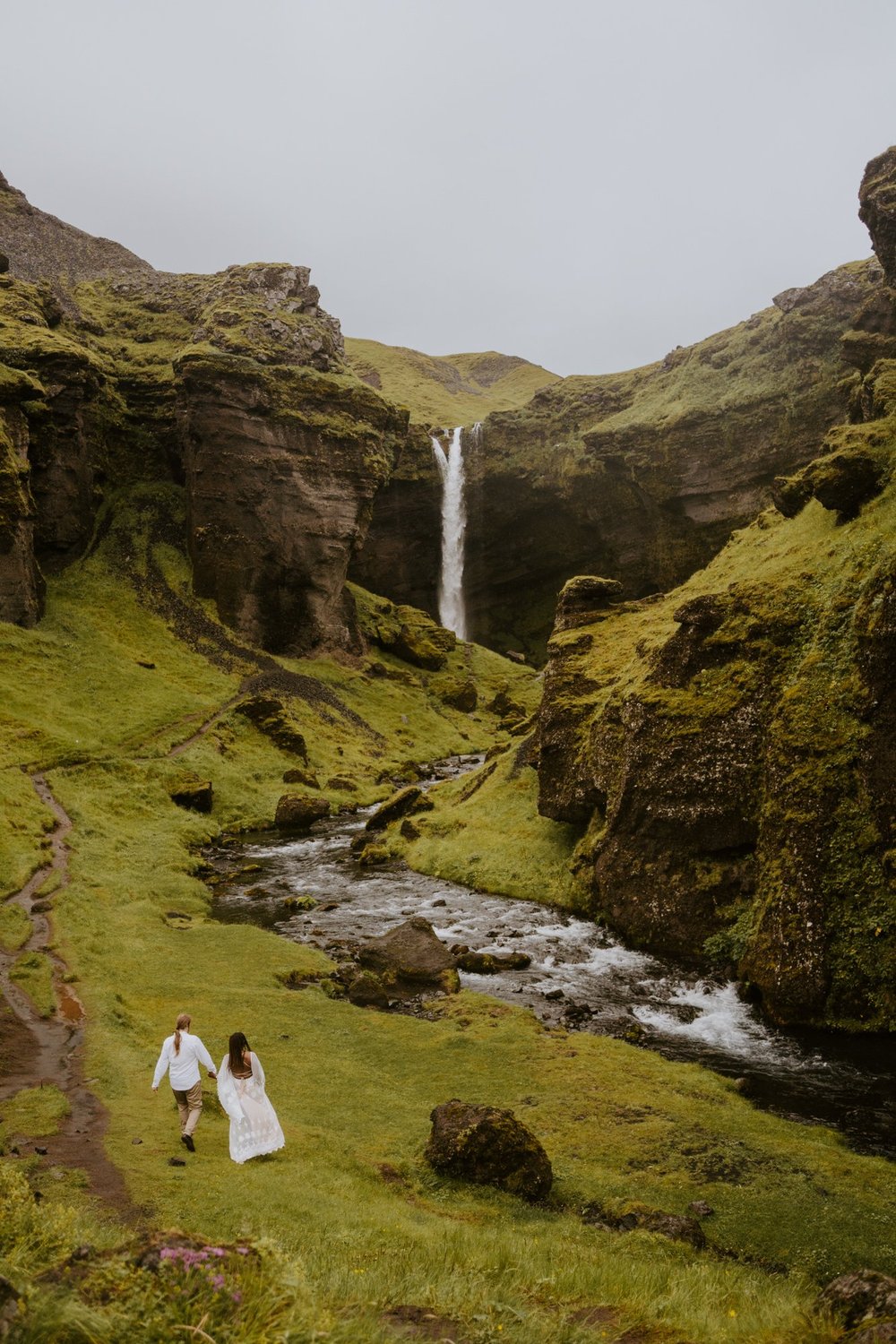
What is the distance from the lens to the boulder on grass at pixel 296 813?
51.1 m

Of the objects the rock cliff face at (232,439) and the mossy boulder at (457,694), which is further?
the mossy boulder at (457,694)

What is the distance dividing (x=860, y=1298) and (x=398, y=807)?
41573mm

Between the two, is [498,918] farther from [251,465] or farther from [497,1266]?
[251,465]

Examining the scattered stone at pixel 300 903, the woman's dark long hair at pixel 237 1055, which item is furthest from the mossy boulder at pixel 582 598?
the woman's dark long hair at pixel 237 1055

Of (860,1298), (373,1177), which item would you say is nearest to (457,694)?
(373,1177)

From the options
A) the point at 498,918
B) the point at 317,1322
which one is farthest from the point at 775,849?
the point at 317,1322

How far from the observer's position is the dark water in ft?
58.0

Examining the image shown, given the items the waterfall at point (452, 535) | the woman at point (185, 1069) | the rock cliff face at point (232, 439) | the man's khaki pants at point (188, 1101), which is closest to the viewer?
the man's khaki pants at point (188, 1101)

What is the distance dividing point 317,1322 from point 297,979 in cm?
2018

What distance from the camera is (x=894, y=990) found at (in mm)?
19828

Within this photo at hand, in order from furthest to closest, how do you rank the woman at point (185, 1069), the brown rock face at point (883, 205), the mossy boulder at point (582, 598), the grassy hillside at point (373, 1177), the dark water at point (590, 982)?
the mossy boulder at point (582, 598)
the brown rock face at point (883, 205)
the dark water at point (590, 982)
the woman at point (185, 1069)
the grassy hillside at point (373, 1177)

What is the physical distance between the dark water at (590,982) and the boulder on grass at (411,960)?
1000mm

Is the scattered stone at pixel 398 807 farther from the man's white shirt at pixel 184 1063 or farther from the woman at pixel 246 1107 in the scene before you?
the woman at pixel 246 1107

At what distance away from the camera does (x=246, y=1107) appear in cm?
1354
